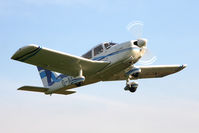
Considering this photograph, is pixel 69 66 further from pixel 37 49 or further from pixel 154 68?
pixel 154 68

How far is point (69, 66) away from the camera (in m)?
21.6

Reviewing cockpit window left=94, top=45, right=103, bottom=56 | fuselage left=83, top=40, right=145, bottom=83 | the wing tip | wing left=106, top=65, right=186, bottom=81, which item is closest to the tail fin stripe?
wing left=106, top=65, right=186, bottom=81

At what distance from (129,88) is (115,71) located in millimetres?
2286

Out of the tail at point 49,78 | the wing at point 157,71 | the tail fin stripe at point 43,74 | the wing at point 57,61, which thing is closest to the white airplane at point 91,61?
the wing at point 57,61

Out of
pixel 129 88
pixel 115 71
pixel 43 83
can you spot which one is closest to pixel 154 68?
pixel 129 88

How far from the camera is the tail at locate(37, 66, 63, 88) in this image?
84.7ft

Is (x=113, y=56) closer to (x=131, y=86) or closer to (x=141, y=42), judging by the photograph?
(x=141, y=42)

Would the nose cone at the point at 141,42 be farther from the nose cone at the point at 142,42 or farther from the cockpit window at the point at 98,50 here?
the cockpit window at the point at 98,50

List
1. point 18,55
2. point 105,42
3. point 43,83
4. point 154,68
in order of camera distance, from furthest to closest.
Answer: point 43,83 < point 154,68 < point 105,42 < point 18,55

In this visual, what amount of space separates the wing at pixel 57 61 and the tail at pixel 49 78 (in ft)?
10.2

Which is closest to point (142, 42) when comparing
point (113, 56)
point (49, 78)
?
point (113, 56)

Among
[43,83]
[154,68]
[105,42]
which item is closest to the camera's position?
[105,42]

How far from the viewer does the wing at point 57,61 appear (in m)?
18.9

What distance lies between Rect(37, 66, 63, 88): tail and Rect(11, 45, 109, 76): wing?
122 inches
